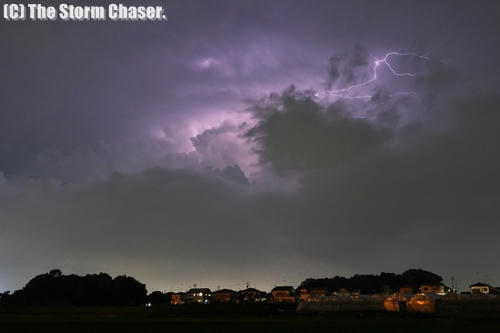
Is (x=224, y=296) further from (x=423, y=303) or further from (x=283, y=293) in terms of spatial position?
(x=423, y=303)

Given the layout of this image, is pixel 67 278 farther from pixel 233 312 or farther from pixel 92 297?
pixel 233 312

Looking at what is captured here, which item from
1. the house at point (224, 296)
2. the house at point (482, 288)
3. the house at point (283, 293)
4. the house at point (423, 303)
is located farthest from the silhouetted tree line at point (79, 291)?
the house at point (482, 288)

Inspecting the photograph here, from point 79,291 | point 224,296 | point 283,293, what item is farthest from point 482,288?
point 79,291

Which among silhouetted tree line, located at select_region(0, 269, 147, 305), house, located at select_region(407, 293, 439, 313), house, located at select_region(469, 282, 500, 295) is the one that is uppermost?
silhouetted tree line, located at select_region(0, 269, 147, 305)

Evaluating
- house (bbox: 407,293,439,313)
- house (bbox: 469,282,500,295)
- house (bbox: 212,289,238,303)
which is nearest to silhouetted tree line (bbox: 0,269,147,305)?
house (bbox: 212,289,238,303)

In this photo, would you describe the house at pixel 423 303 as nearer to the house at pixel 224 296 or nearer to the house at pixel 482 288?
the house at pixel 482 288

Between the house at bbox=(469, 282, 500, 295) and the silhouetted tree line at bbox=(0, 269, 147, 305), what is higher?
the silhouetted tree line at bbox=(0, 269, 147, 305)

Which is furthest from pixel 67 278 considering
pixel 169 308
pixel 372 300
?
pixel 372 300

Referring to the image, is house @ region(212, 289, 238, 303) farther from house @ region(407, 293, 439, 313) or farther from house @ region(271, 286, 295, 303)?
house @ region(407, 293, 439, 313)
